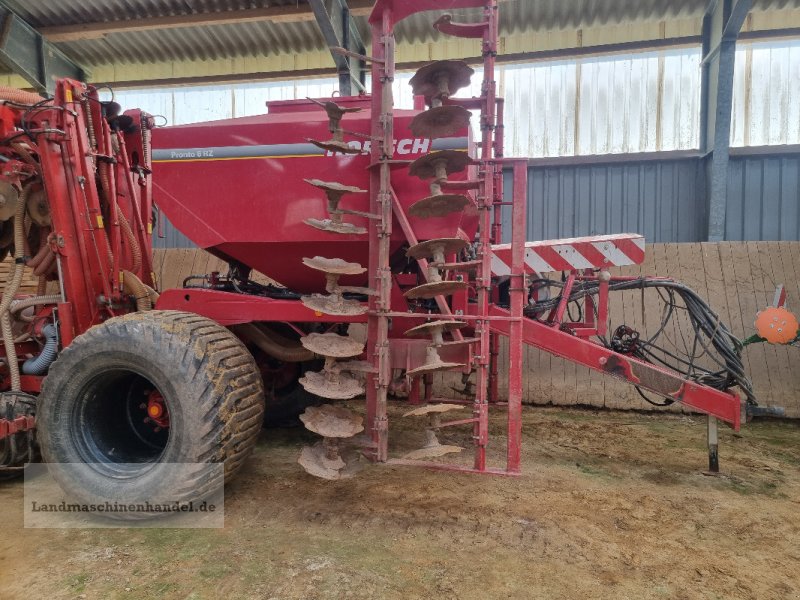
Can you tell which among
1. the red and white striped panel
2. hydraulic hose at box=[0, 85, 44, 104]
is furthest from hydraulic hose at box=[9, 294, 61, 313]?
the red and white striped panel

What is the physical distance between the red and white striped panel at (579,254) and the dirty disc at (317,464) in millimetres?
1665

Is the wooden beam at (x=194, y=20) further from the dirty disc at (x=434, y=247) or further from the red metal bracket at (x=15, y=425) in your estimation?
the red metal bracket at (x=15, y=425)

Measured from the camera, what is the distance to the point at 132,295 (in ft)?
10.1

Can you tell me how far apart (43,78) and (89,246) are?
20.0 ft

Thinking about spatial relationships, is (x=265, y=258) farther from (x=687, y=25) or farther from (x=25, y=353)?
(x=687, y=25)

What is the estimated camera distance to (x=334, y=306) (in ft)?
8.36

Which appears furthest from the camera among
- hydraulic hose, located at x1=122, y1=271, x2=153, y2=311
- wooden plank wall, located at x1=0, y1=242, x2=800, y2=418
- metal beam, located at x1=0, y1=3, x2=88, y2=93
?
metal beam, located at x1=0, y1=3, x2=88, y2=93

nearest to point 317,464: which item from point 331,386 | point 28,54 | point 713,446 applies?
point 331,386

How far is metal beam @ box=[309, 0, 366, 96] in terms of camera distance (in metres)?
5.61

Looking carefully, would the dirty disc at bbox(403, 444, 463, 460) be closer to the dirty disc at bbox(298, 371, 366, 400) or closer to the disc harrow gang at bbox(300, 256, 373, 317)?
the dirty disc at bbox(298, 371, 366, 400)

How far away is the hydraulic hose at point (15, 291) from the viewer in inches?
115

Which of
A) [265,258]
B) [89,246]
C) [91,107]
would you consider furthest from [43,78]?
[265,258]

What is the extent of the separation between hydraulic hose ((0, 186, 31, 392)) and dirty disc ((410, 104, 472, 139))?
252 cm

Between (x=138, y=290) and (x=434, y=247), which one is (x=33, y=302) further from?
(x=434, y=247)
